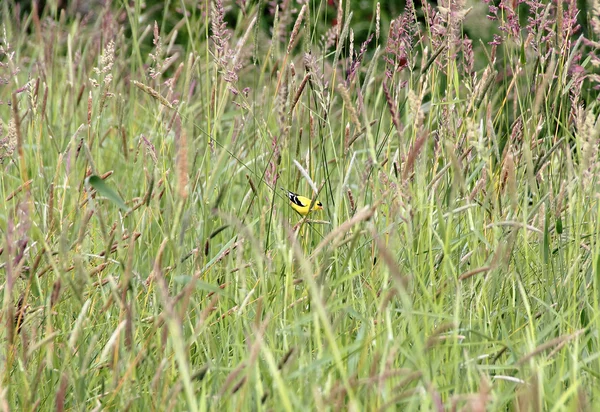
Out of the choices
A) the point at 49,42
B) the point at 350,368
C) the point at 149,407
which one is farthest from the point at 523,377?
the point at 49,42

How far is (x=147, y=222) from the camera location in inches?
84.4

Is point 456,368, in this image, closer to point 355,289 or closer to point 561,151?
point 355,289

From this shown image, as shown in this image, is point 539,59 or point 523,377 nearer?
point 523,377

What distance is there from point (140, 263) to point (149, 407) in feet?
2.28

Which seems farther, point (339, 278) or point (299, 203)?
point (299, 203)

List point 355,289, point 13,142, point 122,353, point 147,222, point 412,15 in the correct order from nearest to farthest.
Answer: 1. point 122,353
2. point 13,142
3. point 355,289
4. point 412,15
5. point 147,222

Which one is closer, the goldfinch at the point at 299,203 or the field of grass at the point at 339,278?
the field of grass at the point at 339,278

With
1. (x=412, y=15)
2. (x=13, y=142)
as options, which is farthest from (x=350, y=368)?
(x=412, y=15)

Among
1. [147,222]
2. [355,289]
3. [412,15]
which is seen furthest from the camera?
[147,222]

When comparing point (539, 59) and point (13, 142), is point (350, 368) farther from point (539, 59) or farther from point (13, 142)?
point (539, 59)

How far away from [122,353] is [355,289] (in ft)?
1.84

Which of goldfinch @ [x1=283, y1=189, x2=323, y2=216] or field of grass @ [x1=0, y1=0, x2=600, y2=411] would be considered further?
goldfinch @ [x1=283, y1=189, x2=323, y2=216]

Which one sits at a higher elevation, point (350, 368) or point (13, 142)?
point (13, 142)

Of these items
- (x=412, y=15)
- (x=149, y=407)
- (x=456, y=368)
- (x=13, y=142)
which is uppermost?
(x=412, y=15)
